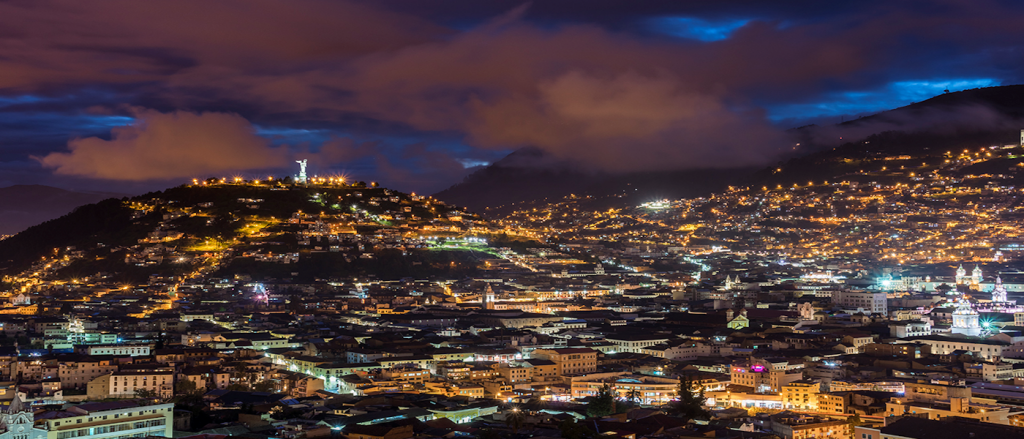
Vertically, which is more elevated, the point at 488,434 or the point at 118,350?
the point at 118,350

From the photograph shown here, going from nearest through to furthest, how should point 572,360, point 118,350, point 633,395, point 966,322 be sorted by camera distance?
1. point 633,395
2. point 572,360
3. point 118,350
4. point 966,322

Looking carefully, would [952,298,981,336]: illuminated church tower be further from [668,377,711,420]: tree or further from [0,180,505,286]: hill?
[0,180,505,286]: hill

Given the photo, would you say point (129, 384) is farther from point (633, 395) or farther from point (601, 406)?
point (633, 395)

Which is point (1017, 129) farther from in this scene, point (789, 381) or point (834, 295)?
point (789, 381)

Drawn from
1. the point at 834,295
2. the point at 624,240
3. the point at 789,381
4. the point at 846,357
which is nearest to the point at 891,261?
the point at 834,295

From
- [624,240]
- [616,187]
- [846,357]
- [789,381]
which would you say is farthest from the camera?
[616,187]

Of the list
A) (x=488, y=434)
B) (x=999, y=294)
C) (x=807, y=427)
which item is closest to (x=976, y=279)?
(x=999, y=294)

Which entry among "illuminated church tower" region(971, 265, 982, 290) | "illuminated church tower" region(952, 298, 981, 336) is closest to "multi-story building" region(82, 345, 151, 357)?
"illuminated church tower" region(952, 298, 981, 336)
